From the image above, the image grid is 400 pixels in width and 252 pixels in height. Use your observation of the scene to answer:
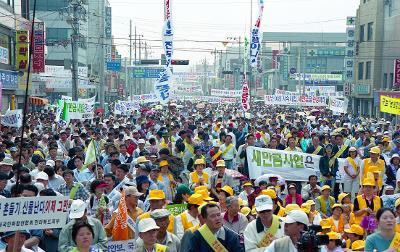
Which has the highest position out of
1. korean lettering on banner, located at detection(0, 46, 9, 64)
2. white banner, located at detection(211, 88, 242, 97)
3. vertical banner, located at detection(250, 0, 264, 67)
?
vertical banner, located at detection(250, 0, 264, 67)

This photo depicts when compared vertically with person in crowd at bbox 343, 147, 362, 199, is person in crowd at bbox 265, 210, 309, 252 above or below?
above

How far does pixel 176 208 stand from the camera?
27.9ft

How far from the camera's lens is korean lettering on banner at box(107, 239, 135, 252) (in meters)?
7.28

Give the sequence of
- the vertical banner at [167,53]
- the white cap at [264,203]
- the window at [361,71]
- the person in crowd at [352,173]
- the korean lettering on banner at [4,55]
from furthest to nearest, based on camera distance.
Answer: the window at [361,71] < the korean lettering on banner at [4,55] < the vertical banner at [167,53] < the person in crowd at [352,173] < the white cap at [264,203]

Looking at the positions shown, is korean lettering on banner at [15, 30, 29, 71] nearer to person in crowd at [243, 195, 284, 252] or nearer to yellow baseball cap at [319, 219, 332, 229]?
yellow baseball cap at [319, 219, 332, 229]

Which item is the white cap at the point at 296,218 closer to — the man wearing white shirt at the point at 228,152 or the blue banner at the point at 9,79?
the man wearing white shirt at the point at 228,152

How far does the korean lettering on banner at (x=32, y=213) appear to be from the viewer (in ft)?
18.3

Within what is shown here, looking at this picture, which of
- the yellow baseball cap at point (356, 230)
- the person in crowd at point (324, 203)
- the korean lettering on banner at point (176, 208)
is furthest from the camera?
the person in crowd at point (324, 203)

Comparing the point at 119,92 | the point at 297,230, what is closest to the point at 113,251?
the point at 297,230

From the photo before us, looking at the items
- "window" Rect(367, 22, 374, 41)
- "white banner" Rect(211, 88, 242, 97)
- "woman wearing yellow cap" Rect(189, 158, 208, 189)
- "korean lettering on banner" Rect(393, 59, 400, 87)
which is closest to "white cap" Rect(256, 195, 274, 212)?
"woman wearing yellow cap" Rect(189, 158, 208, 189)

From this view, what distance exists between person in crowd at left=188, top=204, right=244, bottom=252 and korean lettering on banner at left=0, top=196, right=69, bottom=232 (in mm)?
1181

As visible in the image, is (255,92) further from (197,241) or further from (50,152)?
(197,241)

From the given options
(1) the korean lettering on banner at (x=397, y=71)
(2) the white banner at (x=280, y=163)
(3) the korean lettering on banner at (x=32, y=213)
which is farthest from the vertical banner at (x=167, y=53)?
(1) the korean lettering on banner at (x=397, y=71)

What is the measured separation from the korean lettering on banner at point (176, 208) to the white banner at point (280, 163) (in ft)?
16.1
